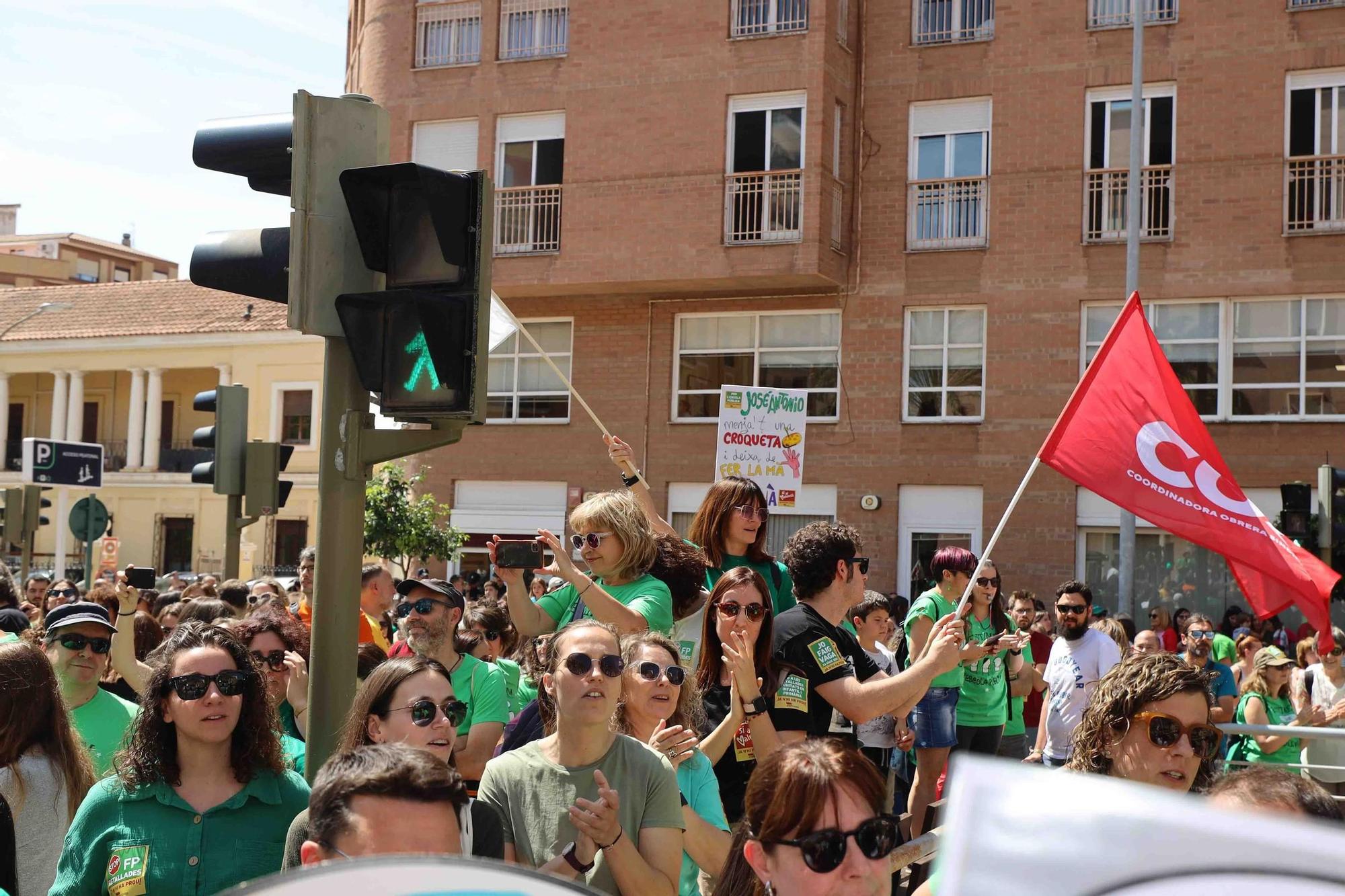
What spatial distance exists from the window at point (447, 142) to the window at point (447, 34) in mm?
1035

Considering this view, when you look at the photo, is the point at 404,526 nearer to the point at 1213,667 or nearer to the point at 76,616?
the point at 1213,667

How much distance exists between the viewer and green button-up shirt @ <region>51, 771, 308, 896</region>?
350cm

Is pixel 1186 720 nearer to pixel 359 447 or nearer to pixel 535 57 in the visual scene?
pixel 359 447


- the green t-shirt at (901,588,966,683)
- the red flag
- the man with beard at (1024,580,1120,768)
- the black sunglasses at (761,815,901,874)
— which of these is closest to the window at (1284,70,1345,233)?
the man with beard at (1024,580,1120,768)

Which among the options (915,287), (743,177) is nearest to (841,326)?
(915,287)

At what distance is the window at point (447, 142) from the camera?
2455cm

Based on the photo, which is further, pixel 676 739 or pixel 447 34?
pixel 447 34

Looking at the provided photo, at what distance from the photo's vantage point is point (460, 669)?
18.9 ft

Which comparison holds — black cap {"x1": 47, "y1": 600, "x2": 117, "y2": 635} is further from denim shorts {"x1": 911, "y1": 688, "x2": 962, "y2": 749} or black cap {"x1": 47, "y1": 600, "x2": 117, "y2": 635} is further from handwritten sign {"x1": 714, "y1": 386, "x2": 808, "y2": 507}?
handwritten sign {"x1": 714, "y1": 386, "x2": 808, "y2": 507}

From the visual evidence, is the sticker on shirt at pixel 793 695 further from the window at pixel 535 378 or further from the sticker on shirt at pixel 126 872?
the window at pixel 535 378

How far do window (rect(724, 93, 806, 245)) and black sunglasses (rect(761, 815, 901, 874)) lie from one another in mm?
19801

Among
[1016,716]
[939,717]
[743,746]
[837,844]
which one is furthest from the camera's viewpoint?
[1016,716]

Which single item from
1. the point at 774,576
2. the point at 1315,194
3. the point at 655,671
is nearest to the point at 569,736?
the point at 655,671

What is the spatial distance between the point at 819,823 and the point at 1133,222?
60.1 ft
